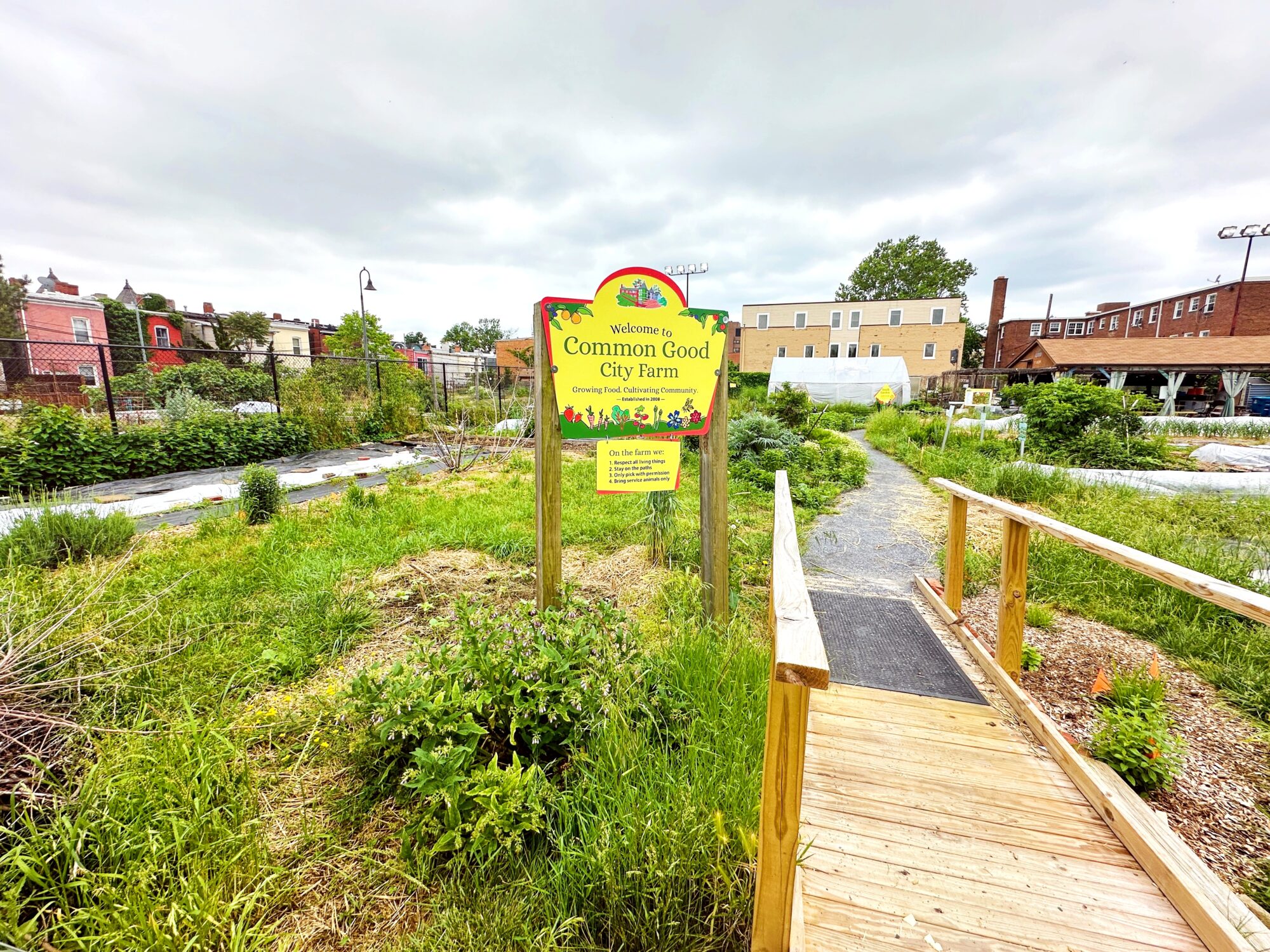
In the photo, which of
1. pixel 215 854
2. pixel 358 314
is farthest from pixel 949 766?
pixel 358 314

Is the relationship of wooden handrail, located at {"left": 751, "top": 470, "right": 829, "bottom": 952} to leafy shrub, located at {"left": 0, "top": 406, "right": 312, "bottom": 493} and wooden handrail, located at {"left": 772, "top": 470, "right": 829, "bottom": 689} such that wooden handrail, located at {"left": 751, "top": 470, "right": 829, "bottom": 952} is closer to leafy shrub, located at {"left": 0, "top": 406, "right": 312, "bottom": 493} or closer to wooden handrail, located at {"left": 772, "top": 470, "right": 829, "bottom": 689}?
wooden handrail, located at {"left": 772, "top": 470, "right": 829, "bottom": 689}

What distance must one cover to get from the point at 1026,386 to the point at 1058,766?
14674mm

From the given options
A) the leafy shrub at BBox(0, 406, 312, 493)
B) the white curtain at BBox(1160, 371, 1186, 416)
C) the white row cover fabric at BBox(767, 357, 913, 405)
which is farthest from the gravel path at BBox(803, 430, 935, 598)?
the white row cover fabric at BBox(767, 357, 913, 405)

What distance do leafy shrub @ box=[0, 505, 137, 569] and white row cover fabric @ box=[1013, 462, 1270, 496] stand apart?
9.93 metres

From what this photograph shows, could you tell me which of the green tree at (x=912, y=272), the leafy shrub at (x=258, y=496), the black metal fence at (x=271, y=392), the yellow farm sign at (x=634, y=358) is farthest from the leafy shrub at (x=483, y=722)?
the green tree at (x=912, y=272)

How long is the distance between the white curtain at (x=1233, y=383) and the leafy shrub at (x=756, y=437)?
2312 centimetres

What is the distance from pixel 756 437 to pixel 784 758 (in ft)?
29.0

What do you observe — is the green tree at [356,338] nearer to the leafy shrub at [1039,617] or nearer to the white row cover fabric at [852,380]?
the white row cover fabric at [852,380]

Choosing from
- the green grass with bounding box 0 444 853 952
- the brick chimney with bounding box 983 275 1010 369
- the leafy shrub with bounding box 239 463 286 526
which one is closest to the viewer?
the green grass with bounding box 0 444 853 952

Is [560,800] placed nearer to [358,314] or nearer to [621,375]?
[621,375]

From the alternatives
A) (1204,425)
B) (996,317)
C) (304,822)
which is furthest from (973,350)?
(304,822)

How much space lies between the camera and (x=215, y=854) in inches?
60.3

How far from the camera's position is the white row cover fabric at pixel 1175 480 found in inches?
257

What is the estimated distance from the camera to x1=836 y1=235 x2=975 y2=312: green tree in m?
50.8
